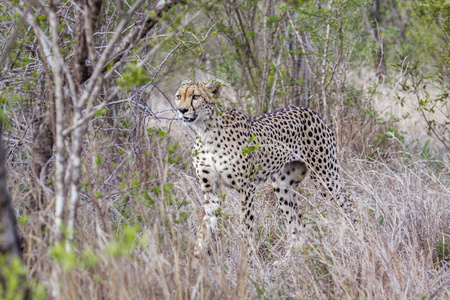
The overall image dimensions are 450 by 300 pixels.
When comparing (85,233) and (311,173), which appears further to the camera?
(311,173)

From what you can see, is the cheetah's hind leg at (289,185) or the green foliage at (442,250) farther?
the cheetah's hind leg at (289,185)

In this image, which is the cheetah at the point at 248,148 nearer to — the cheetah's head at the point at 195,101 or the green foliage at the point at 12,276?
the cheetah's head at the point at 195,101

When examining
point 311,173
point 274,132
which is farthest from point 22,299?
point 311,173

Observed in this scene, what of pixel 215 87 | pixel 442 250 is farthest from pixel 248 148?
pixel 442 250

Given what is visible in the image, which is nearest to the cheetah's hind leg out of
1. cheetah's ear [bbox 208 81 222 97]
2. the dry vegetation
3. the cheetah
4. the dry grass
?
the cheetah

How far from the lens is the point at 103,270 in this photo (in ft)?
6.81

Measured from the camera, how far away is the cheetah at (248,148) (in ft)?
12.7

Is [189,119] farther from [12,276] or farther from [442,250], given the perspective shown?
[12,276]

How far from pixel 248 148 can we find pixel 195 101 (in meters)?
0.57

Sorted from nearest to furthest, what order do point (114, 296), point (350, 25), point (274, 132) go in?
point (114, 296)
point (274, 132)
point (350, 25)

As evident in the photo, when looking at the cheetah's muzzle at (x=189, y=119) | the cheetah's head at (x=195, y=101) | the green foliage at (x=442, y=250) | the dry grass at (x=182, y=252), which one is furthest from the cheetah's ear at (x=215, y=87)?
the green foliage at (x=442, y=250)

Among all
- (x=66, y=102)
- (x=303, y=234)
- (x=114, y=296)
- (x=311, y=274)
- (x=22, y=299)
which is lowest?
(x=311, y=274)

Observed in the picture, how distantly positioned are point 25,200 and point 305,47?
15.6 feet

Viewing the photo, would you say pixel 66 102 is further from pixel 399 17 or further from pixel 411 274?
pixel 399 17
